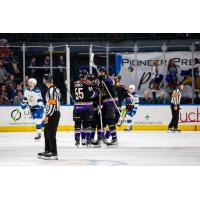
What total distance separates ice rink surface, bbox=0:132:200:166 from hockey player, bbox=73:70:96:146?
0.44m

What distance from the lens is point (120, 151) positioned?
11.1 m

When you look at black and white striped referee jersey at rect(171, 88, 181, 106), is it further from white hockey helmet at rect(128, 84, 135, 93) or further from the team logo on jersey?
the team logo on jersey

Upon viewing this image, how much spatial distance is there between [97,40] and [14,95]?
2707 millimetres

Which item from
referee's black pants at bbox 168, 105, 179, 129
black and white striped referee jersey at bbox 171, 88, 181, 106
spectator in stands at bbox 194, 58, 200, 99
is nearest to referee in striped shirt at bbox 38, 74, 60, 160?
referee's black pants at bbox 168, 105, 179, 129

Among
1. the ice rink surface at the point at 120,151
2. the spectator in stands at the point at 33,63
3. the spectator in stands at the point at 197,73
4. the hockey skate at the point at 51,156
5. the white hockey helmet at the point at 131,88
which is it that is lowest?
the ice rink surface at the point at 120,151

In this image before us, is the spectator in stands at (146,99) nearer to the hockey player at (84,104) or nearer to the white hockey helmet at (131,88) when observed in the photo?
the white hockey helmet at (131,88)

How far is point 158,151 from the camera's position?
440 inches

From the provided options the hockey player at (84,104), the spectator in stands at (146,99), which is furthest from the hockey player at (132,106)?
the hockey player at (84,104)

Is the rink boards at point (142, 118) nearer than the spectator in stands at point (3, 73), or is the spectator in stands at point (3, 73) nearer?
the rink boards at point (142, 118)

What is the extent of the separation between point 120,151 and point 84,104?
40.3 inches

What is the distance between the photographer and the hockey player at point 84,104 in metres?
10.9

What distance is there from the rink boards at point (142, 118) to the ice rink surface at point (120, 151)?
1.04 metres

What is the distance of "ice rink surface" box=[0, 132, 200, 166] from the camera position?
378 inches

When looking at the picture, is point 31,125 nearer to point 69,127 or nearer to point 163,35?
point 69,127
